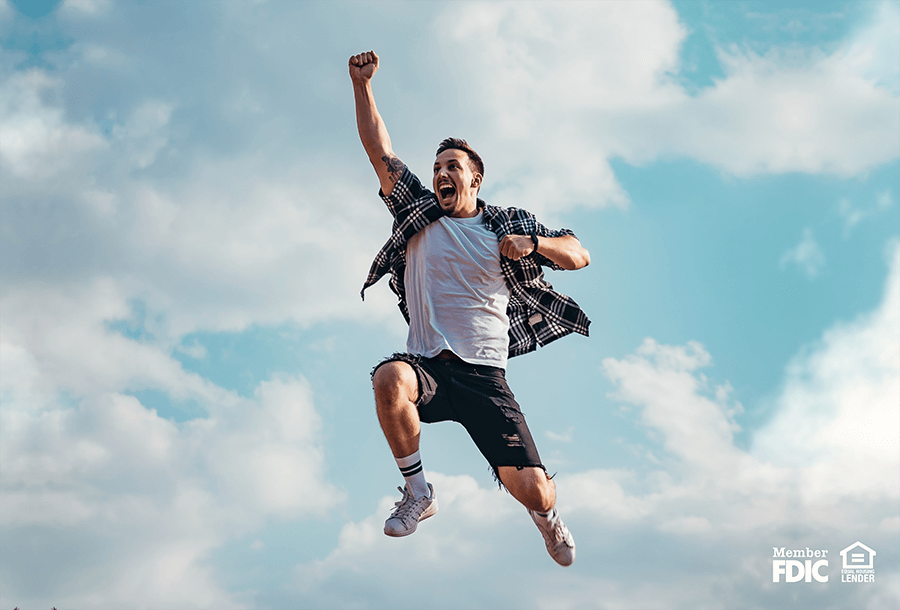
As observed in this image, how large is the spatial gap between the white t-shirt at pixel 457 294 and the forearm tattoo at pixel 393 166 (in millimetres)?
562

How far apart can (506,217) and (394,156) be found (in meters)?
1.16

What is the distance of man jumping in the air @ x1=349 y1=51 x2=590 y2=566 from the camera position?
613cm

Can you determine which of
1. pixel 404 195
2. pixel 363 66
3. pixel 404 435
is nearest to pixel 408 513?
pixel 404 435

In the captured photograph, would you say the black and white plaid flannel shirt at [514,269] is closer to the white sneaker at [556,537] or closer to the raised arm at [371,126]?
the raised arm at [371,126]

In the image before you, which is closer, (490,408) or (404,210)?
(490,408)

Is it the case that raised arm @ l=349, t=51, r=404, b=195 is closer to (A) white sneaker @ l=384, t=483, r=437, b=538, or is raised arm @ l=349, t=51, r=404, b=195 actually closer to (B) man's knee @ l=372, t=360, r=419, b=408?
(B) man's knee @ l=372, t=360, r=419, b=408

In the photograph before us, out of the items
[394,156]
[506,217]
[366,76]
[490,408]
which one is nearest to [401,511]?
[490,408]

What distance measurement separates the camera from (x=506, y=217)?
6.81 metres

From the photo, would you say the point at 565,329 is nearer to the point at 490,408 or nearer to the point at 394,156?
the point at 490,408

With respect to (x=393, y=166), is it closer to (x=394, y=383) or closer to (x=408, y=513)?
(x=394, y=383)

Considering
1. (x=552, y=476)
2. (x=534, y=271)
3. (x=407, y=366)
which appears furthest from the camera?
(x=534, y=271)

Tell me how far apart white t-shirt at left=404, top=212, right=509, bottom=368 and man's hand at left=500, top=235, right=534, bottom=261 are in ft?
1.12

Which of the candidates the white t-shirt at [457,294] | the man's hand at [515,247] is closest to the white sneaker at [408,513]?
the white t-shirt at [457,294]

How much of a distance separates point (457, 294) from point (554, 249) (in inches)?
35.6
